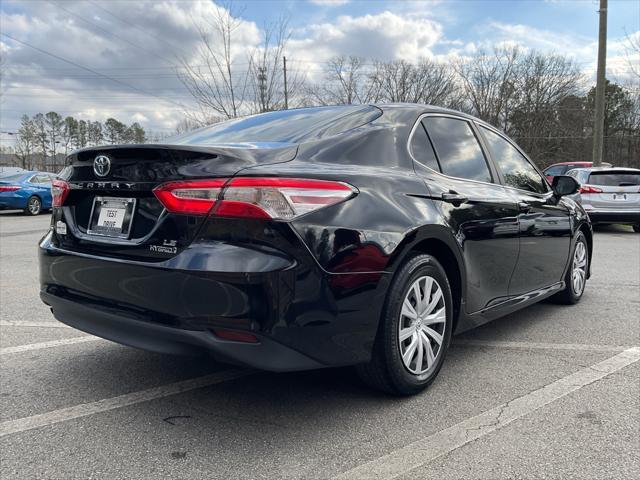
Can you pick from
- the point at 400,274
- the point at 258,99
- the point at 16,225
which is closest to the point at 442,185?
the point at 400,274

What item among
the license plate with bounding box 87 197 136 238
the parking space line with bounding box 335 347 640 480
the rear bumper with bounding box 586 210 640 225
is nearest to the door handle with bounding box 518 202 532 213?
the parking space line with bounding box 335 347 640 480

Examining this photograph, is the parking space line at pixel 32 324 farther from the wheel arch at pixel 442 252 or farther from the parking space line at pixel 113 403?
the wheel arch at pixel 442 252

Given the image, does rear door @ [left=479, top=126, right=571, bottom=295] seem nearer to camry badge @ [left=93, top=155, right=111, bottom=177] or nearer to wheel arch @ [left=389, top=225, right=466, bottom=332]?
wheel arch @ [left=389, top=225, right=466, bottom=332]

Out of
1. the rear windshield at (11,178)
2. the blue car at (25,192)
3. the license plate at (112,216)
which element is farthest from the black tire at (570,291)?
the rear windshield at (11,178)

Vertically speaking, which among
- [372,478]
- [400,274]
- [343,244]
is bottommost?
[372,478]

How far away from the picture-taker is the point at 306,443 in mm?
2430

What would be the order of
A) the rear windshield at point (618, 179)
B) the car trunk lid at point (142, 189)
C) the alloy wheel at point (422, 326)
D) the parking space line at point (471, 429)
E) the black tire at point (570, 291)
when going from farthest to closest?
the rear windshield at point (618, 179), the black tire at point (570, 291), the alloy wheel at point (422, 326), the car trunk lid at point (142, 189), the parking space line at point (471, 429)

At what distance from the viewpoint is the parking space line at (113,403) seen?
2.58 metres

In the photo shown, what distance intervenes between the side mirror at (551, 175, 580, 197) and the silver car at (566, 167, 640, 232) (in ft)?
25.0

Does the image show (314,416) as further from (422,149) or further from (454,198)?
(422,149)

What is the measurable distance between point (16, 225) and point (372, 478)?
13.9m

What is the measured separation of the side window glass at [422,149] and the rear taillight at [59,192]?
192 centimetres

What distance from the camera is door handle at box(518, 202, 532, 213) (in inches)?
154

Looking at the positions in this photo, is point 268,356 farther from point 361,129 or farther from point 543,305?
point 543,305
